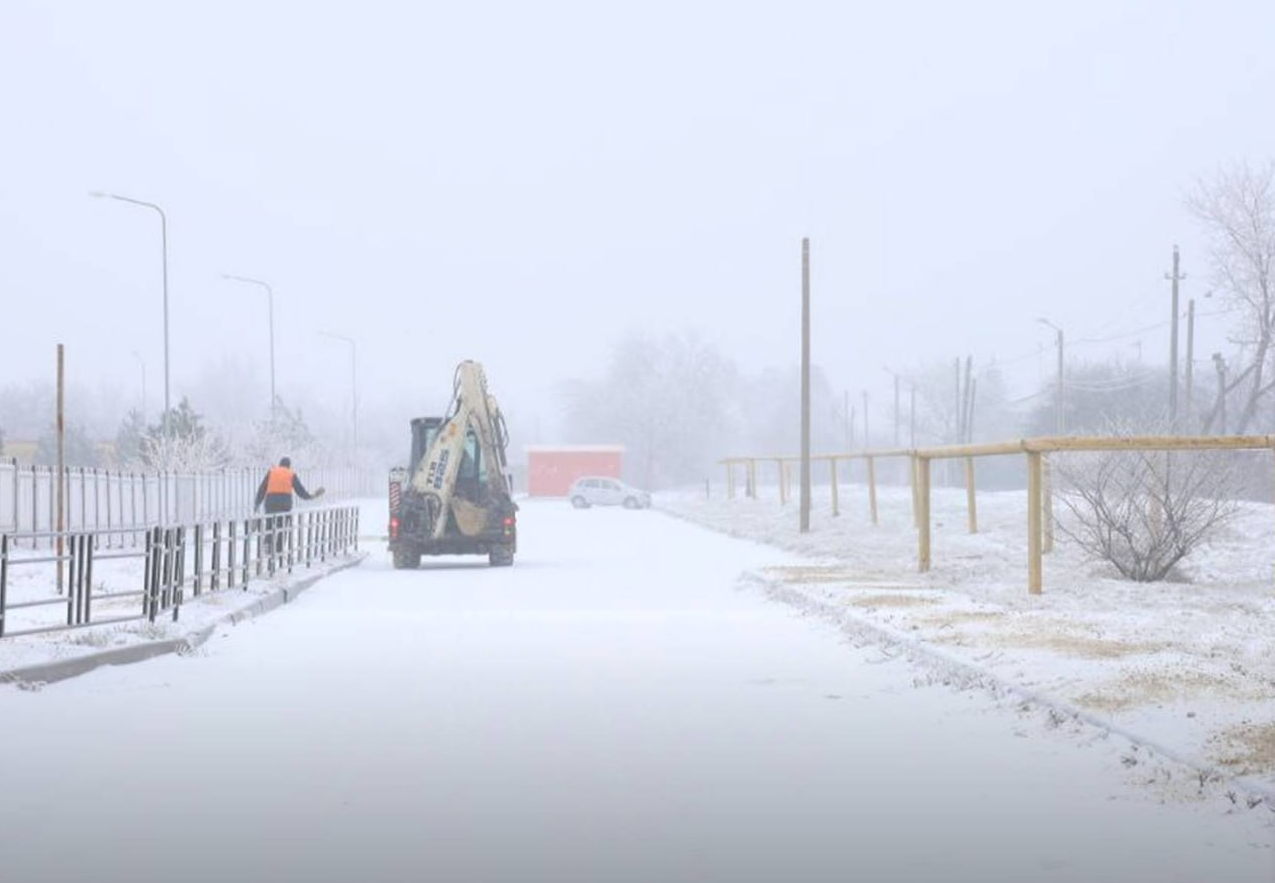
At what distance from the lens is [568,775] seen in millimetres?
9219

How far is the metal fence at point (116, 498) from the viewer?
38969 millimetres

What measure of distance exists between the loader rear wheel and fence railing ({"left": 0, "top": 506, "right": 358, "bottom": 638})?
132cm

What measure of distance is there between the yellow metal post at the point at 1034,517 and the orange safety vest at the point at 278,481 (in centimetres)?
1369

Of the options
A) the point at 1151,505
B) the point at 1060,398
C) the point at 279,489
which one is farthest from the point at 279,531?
the point at 1060,398

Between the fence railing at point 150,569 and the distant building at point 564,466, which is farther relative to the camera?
the distant building at point 564,466

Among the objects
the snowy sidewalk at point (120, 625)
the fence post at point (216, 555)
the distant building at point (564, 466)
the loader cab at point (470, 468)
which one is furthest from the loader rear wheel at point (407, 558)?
the distant building at point (564, 466)

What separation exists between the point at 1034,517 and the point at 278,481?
14091 mm

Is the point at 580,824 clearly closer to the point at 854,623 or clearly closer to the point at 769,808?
the point at 769,808

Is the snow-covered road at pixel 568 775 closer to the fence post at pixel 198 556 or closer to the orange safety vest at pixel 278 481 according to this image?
the fence post at pixel 198 556

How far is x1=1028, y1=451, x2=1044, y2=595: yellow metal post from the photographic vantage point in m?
18.8

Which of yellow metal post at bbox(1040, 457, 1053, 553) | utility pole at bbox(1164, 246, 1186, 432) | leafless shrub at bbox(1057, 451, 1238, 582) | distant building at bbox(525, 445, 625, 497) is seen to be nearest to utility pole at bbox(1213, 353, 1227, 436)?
utility pole at bbox(1164, 246, 1186, 432)

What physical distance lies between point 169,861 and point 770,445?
536 ft

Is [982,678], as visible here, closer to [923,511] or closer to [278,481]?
[923,511]

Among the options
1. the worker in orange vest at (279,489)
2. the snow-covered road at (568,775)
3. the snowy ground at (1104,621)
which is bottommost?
the snow-covered road at (568,775)
